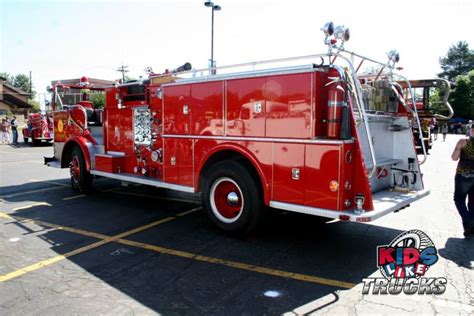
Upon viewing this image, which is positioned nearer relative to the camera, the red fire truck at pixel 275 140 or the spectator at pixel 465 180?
the red fire truck at pixel 275 140

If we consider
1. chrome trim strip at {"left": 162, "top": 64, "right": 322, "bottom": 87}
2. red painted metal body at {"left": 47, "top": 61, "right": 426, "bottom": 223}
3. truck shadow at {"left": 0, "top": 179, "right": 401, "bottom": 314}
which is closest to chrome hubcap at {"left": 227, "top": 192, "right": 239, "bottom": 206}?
red painted metal body at {"left": 47, "top": 61, "right": 426, "bottom": 223}

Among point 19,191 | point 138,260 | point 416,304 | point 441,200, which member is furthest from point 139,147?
point 441,200

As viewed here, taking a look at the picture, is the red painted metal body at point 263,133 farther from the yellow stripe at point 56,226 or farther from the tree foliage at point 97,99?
the tree foliage at point 97,99

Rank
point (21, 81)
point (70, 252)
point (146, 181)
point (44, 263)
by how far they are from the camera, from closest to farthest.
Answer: point (44, 263)
point (70, 252)
point (146, 181)
point (21, 81)

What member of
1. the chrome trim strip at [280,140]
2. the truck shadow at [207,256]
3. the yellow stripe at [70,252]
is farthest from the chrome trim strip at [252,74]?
the yellow stripe at [70,252]

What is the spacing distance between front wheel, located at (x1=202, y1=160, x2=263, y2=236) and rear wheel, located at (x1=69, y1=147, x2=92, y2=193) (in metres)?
3.75

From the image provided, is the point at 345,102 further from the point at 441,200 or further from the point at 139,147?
the point at 441,200

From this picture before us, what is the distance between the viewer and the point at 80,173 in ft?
27.9

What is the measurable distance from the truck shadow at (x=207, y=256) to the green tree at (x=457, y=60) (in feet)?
303

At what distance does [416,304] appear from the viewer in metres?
3.66

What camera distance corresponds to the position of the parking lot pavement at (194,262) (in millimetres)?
3648

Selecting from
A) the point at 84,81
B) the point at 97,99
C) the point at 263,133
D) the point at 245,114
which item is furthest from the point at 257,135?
the point at 97,99

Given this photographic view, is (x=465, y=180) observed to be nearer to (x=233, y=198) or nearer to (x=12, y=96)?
(x=233, y=198)

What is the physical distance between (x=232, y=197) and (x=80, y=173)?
4440 millimetres
